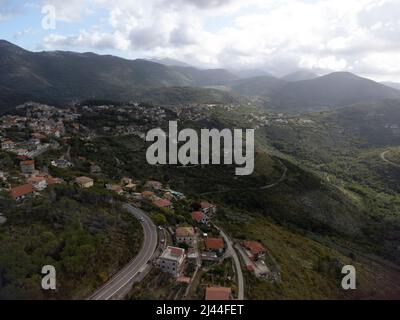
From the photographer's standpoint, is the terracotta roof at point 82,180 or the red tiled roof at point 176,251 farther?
the terracotta roof at point 82,180

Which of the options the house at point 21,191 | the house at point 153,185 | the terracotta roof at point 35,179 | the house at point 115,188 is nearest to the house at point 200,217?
the house at point 115,188

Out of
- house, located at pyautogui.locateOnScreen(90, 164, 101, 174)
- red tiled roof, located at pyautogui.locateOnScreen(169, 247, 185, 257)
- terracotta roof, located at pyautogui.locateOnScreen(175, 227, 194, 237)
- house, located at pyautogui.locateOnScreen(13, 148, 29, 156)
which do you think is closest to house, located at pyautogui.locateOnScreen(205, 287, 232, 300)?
red tiled roof, located at pyautogui.locateOnScreen(169, 247, 185, 257)

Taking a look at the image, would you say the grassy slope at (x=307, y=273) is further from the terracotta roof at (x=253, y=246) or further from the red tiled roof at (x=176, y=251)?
the red tiled roof at (x=176, y=251)
